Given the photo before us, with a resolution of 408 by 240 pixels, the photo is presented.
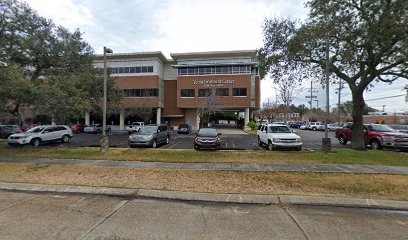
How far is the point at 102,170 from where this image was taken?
9258 mm

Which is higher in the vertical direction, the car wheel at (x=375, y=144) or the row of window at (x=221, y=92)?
the row of window at (x=221, y=92)

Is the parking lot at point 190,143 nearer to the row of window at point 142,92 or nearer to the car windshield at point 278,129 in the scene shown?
the car windshield at point 278,129

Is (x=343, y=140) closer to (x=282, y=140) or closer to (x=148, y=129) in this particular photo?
(x=282, y=140)

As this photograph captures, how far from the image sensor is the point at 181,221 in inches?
187

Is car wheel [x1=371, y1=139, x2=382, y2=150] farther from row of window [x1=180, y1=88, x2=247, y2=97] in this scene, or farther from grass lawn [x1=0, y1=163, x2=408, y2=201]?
row of window [x1=180, y1=88, x2=247, y2=97]

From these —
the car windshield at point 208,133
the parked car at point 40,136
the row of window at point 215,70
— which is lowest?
the parked car at point 40,136

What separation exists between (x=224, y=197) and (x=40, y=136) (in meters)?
18.8

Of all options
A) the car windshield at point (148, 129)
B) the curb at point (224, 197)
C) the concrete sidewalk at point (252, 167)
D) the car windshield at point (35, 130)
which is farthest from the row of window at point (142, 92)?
the curb at point (224, 197)

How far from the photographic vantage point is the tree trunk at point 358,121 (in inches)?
603

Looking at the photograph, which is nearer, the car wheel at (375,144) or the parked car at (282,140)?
the parked car at (282,140)

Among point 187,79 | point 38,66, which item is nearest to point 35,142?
point 38,66

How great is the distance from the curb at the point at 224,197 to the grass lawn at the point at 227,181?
345 millimetres

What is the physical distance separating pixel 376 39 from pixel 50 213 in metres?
15.2

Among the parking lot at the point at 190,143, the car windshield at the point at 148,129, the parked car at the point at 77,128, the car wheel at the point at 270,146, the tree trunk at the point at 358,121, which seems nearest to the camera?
the car wheel at the point at 270,146
